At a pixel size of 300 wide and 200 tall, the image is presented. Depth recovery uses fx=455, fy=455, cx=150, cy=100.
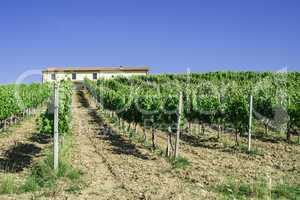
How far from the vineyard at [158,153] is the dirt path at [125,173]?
2 cm


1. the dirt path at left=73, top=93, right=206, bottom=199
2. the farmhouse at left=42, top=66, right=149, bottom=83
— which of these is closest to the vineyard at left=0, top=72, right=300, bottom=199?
the dirt path at left=73, top=93, right=206, bottom=199

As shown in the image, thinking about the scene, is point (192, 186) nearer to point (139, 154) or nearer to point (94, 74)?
point (139, 154)

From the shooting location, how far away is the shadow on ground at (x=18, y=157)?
1322 centimetres

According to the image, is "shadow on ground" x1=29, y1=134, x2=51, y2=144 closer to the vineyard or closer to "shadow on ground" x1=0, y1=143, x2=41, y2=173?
the vineyard

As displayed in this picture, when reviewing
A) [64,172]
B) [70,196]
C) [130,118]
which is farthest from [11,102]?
[70,196]

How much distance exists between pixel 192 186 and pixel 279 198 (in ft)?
6.81

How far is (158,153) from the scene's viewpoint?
641 inches

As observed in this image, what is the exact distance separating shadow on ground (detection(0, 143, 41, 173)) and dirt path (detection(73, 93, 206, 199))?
1.56 m

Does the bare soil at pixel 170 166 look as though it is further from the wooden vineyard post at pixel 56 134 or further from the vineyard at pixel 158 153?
the wooden vineyard post at pixel 56 134

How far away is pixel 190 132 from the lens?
2256 cm

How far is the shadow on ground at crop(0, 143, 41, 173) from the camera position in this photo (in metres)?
13.2

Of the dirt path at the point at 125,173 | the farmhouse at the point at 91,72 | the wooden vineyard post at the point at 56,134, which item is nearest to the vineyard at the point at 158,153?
the dirt path at the point at 125,173

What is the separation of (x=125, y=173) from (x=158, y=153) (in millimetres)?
3825

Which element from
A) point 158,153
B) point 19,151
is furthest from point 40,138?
point 158,153
